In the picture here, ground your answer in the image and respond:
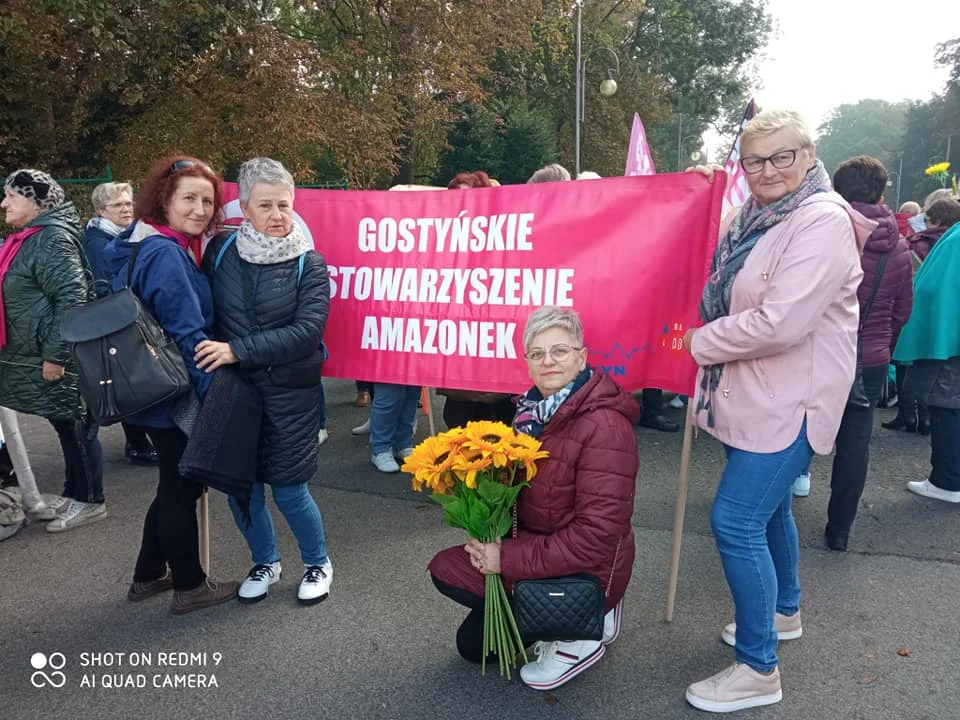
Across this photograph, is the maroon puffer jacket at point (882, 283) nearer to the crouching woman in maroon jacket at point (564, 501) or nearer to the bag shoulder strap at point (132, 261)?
the crouching woman in maroon jacket at point (564, 501)

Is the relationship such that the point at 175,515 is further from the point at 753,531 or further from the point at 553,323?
the point at 753,531

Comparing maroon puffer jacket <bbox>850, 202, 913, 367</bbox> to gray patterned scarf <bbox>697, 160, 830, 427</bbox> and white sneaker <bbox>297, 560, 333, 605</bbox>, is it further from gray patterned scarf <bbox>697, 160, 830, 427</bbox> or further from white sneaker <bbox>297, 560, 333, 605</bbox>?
white sneaker <bbox>297, 560, 333, 605</bbox>

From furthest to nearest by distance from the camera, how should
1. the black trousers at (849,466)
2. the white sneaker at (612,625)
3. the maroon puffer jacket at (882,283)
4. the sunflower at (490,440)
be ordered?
the maroon puffer jacket at (882,283)
the black trousers at (849,466)
the white sneaker at (612,625)
the sunflower at (490,440)

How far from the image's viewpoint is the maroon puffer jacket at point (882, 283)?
377 centimetres

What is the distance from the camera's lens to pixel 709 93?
88.3 ft

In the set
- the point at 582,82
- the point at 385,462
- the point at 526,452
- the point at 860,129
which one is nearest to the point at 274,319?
the point at 526,452

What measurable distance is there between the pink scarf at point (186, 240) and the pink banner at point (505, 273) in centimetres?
66

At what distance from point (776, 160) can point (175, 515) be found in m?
2.68

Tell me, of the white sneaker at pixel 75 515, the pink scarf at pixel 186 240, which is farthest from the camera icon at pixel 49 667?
the pink scarf at pixel 186 240

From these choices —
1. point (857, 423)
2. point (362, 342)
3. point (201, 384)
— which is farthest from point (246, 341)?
→ point (857, 423)

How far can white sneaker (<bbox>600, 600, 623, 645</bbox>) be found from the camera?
2.78m

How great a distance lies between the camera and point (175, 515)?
302cm

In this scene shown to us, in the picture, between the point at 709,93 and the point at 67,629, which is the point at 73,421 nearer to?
the point at 67,629

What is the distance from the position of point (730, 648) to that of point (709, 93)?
27.6 meters
